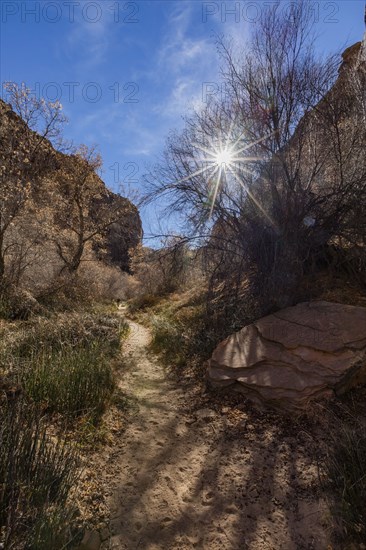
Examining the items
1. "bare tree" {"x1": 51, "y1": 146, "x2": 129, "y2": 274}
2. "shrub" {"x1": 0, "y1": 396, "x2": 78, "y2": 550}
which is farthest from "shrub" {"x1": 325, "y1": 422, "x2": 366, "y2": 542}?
"bare tree" {"x1": 51, "y1": 146, "x2": 129, "y2": 274}

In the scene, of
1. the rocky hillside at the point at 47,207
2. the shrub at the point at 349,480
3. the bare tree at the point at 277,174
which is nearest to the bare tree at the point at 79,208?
the rocky hillside at the point at 47,207

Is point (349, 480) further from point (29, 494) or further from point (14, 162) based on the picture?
point (14, 162)

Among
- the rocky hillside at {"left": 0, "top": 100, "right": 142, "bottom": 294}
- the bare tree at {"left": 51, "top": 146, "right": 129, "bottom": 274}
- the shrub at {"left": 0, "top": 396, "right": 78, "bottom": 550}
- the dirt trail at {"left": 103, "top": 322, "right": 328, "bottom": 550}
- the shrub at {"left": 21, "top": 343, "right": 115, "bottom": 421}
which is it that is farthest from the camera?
the bare tree at {"left": 51, "top": 146, "right": 129, "bottom": 274}

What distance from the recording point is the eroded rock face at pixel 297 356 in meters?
4.90

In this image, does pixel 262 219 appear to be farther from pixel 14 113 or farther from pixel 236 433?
pixel 14 113

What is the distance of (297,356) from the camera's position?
5.34 meters

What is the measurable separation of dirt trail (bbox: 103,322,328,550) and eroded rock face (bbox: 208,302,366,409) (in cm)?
60

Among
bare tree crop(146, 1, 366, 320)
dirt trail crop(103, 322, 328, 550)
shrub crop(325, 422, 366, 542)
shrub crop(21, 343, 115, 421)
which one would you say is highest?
bare tree crop(146, 1, 366, 320)

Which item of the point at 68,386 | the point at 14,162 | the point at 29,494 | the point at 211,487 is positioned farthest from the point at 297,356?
the point at 14,162

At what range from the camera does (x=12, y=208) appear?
10.2m

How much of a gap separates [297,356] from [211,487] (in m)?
2.50

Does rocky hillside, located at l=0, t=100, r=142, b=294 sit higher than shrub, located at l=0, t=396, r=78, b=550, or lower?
higher

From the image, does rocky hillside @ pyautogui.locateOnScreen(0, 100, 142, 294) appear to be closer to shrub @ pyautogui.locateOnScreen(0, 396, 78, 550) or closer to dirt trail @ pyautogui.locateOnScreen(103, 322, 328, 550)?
dirt trail @ pyautogui.locateOnScreen(103, 322, 328, 550)

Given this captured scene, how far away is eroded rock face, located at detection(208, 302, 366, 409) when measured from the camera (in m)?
4.90
